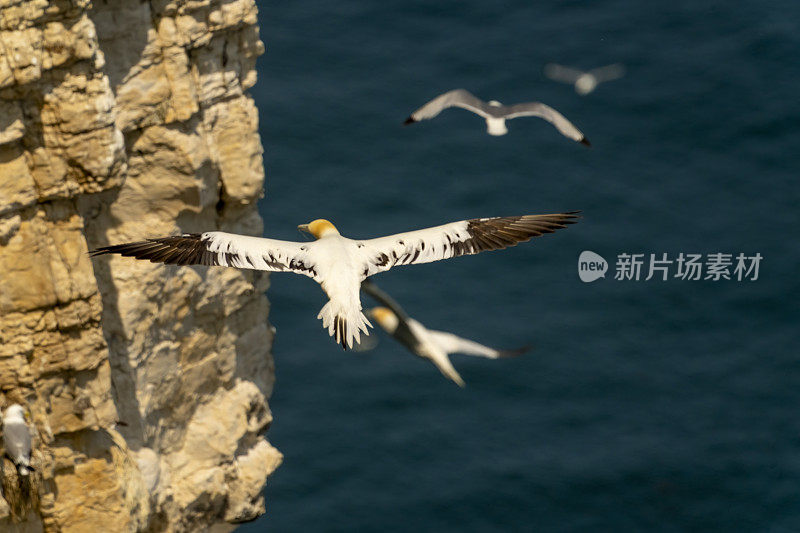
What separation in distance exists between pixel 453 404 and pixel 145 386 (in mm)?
11754

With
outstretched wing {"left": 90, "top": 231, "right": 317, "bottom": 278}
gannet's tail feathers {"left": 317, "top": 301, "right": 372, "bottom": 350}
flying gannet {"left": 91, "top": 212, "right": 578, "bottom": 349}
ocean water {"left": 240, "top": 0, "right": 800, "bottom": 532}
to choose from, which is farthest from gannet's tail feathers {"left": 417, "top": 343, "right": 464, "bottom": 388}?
ocean water {"left": 240, "top": 0, "right": 800, "bottom": 532}

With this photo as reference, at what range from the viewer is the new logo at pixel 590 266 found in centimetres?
4469

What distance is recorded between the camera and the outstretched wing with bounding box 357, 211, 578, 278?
24.9m

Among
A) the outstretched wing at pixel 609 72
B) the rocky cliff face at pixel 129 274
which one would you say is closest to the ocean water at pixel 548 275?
the outstretched wing at pixel 609 72

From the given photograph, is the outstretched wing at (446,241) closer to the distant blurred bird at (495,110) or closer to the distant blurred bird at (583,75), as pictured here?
the distant blurred bird at (495,110)

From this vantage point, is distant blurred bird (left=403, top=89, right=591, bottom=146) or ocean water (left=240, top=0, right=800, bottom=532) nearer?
distant blurred bird (left=403, top=89, right=591, bottom=146)

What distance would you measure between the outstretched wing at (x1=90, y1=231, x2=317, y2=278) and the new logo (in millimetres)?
20472

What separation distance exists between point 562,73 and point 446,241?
845 inches

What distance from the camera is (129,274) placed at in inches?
1220

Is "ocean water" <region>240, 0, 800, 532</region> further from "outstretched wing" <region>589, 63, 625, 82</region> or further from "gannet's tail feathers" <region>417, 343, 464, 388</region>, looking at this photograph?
"gannet's tail feathers" <region>417, 343, 464, 388</region>

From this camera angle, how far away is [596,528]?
131 feet

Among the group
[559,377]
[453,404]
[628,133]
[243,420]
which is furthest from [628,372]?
[243,420]

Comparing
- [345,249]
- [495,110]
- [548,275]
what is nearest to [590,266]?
[548,275]

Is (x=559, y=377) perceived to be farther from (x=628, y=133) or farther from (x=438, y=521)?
(x=628, y=133)
